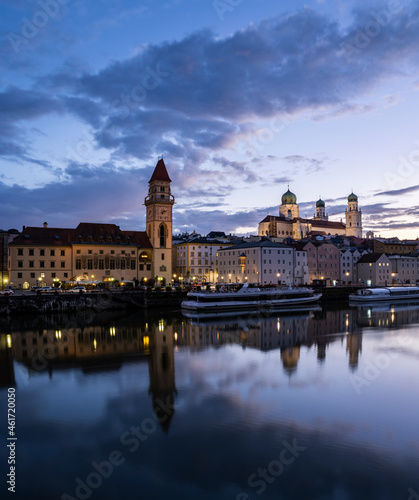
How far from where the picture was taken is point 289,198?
165m

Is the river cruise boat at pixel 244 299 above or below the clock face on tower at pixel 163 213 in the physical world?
below

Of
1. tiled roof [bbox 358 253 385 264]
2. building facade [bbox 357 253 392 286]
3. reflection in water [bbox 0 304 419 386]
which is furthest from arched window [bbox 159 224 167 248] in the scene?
tiled roof [bbox 358 253 385 264]

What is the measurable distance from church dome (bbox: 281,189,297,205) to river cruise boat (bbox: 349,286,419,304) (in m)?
85.3

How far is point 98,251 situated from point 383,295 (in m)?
51.5

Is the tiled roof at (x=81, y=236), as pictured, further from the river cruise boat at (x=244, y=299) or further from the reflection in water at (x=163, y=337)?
the reflection in water at (x=163, y=337)

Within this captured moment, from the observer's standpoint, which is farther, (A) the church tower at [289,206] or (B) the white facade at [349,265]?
(A) the church tower at [289,206]

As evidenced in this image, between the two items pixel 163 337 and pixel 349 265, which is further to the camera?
pixel 349 265

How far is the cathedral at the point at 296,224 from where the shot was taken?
142875 millimetres

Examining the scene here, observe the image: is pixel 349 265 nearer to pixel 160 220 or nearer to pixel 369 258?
pixel 369 258

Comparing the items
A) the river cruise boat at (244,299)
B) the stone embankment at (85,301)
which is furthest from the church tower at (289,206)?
the stone embankment at (85,301)

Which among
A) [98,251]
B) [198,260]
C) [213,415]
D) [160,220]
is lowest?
[213,415]

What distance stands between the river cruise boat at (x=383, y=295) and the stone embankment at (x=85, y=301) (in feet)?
105

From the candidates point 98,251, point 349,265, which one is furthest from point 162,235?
point 349,265

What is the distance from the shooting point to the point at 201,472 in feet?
43.5
